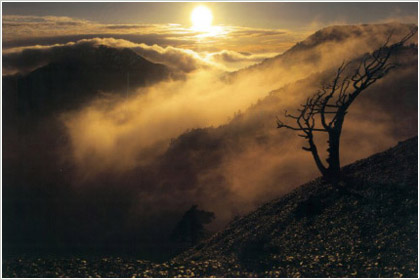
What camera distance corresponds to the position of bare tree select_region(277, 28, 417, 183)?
68.1 feet

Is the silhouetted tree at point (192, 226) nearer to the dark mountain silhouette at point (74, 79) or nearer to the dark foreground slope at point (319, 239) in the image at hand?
the dark foreground slope at point (319, 239)

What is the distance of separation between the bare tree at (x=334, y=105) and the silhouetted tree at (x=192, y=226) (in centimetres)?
474

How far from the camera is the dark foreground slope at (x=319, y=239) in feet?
52.3

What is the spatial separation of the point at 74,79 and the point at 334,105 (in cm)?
1063

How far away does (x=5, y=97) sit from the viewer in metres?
22.3

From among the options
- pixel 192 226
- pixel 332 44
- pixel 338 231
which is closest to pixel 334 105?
pixel 332 44

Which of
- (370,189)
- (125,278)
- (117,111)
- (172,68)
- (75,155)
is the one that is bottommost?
(125,278)

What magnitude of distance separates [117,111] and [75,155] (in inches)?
101

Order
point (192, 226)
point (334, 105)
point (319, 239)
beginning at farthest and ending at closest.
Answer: point (192, 226), point (334, 105), point (319, 239)

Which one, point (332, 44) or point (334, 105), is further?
point (332, 44)

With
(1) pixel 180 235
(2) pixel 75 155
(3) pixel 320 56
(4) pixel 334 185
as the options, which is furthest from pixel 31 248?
(3) pixel 320 56

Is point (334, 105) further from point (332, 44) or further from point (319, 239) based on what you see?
point (319, 239)

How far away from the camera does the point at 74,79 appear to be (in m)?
23.1

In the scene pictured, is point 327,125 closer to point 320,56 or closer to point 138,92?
point 320,56
